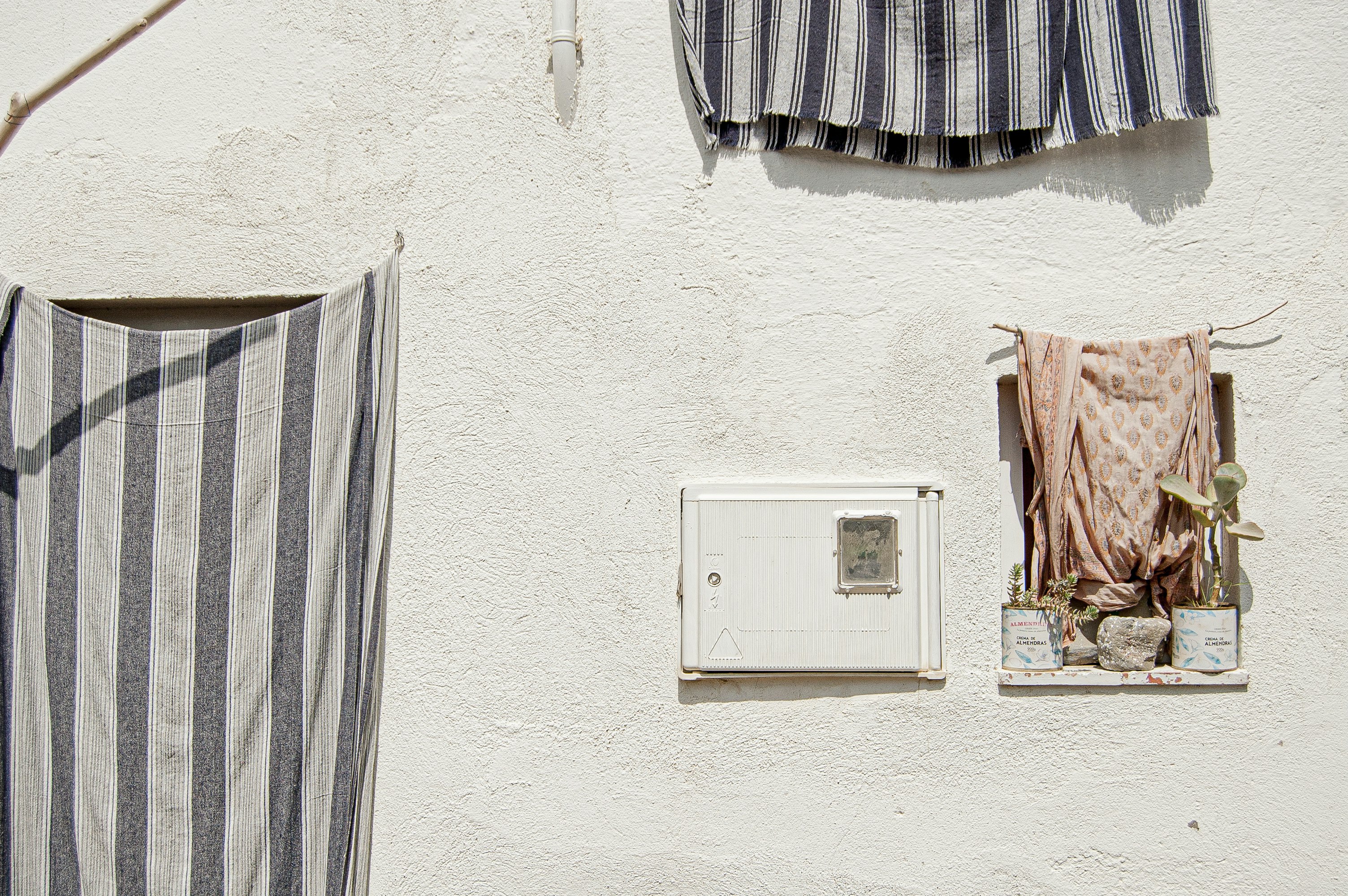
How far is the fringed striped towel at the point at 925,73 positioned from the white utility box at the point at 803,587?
3.96ft

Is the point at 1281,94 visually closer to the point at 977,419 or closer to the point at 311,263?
the point at 977,419

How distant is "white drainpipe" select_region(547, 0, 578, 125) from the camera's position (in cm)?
257

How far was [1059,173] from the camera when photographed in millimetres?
2635

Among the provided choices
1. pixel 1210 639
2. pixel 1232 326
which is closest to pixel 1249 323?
pixel 1232 326

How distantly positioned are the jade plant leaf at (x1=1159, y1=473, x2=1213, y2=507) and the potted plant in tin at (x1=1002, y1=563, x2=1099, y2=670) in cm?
39

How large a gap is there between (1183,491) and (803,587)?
1203 mm

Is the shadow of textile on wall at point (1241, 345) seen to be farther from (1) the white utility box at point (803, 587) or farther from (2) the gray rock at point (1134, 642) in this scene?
(1) the white utility box at point (803, 587)

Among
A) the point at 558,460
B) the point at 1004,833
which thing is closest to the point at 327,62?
the point at 558,460

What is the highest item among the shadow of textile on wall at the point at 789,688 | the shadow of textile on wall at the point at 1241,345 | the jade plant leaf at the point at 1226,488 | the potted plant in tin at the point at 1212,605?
the shadow of textile on wall at the point at 1241,345

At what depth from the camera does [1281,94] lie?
260cm

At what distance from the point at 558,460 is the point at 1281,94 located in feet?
8.72

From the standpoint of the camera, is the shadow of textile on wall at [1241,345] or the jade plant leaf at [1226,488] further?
the shadow of textile on wall at [1241,345]

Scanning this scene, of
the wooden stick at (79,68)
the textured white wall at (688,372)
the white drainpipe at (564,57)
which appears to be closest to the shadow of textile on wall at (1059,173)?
the textured white wall at (688,372)

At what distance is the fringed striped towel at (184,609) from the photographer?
242 centimetres
